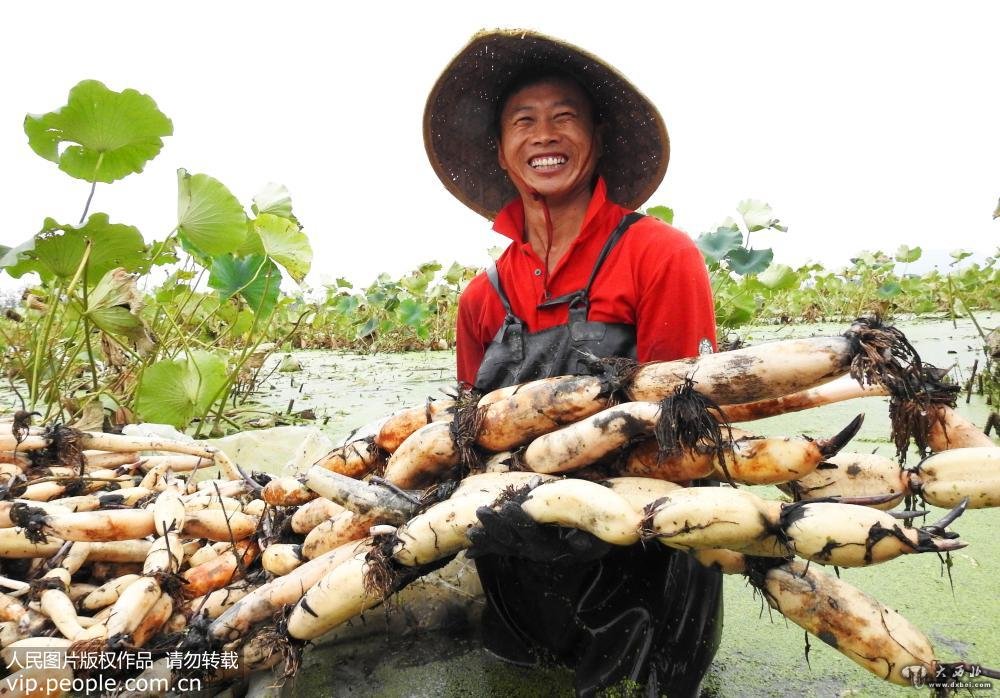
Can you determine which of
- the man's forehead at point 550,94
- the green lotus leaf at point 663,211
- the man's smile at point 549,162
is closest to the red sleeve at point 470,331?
the man's smile at point 549,162

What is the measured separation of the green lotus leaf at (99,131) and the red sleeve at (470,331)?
124 centimetres

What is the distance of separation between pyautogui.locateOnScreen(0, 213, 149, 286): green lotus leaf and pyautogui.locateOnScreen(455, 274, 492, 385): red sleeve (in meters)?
1.17

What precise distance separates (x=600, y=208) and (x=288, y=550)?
1072mm

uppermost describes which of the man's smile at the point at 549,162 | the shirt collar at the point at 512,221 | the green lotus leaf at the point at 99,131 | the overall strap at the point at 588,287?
the green lotus leaf at the point at 99,131

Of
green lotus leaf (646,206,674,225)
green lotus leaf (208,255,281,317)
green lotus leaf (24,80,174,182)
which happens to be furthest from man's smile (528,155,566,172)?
green lotus leaf (646,206,674,225)

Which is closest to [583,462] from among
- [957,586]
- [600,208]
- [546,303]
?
Result: [546,303]

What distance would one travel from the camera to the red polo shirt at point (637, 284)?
1.50 metres

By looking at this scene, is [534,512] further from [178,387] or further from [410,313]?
[410,313]

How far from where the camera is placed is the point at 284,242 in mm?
2625

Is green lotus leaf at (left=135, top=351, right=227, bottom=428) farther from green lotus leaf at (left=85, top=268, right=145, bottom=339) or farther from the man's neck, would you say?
the man's neck

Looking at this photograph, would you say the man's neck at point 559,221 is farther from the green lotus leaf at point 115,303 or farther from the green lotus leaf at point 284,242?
the green lotus leaf at point 115,303

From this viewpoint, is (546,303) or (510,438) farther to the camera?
(546,303)

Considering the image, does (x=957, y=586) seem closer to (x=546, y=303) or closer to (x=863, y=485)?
(x=863, y=485)

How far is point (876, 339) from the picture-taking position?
90cm
